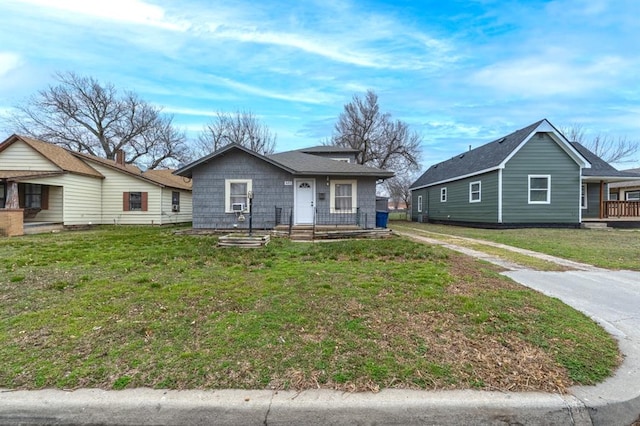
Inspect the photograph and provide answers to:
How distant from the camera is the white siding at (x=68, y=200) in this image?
1556cm

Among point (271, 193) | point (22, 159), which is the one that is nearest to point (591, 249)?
point (271, 193)

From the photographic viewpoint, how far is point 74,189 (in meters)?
16.2

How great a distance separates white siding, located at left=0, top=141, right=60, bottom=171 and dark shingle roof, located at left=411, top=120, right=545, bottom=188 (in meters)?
22.6

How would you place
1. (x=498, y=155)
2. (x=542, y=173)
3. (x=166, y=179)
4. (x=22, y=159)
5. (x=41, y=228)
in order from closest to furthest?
(x=41, y=228) → (x=22, y=159) → (x=542, y=173) → (x=498, y=155) → (x=166, y=179)

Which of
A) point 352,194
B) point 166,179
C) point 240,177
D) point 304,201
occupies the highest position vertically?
point 166,179

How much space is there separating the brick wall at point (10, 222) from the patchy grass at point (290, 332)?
8.37m

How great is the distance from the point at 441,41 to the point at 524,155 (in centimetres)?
770

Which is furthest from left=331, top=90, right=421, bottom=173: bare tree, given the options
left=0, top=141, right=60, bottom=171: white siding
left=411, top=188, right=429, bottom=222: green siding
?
left=0, top=141, right=60, bottom=171: white siding

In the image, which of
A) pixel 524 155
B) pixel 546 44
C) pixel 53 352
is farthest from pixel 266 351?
pixel 524 155

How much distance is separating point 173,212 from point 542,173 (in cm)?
2165

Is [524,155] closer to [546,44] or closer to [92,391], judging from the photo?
[546,44]

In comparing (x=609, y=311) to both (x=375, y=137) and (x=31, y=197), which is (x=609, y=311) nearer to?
(x=31, y=197)

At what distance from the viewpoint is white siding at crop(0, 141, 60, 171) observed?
1550cm

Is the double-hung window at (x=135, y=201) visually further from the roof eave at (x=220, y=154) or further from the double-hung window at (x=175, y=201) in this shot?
the roof eave at (x=220, y=154)
